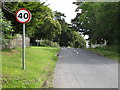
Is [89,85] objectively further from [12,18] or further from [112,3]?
[112,3]

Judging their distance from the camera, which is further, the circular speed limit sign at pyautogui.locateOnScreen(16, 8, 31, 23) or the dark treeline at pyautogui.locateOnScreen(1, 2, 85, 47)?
the dark treeline at pyautogui.locateOnScreen(1, 2, 85, 47)

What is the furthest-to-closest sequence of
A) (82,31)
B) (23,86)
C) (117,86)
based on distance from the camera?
(82,31) < (117,86) < (23,86)

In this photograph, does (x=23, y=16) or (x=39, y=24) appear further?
(x=39, y=24)

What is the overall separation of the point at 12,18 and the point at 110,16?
383 inches

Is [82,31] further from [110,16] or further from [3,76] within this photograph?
[3,76]

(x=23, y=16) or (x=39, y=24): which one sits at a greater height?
(x=39, y=24)

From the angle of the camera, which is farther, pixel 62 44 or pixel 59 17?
pixel 62 44

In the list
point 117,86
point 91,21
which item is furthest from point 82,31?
point 117,86

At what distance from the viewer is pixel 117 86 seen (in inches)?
241

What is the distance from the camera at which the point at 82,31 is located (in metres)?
46.4

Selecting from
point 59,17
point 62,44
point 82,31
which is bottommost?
point 62,44

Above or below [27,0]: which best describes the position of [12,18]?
below

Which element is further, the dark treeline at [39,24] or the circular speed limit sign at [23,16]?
the dark treeline at [39,24]

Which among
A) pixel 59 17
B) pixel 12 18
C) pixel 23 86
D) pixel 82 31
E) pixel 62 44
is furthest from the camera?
pixel 62 44
